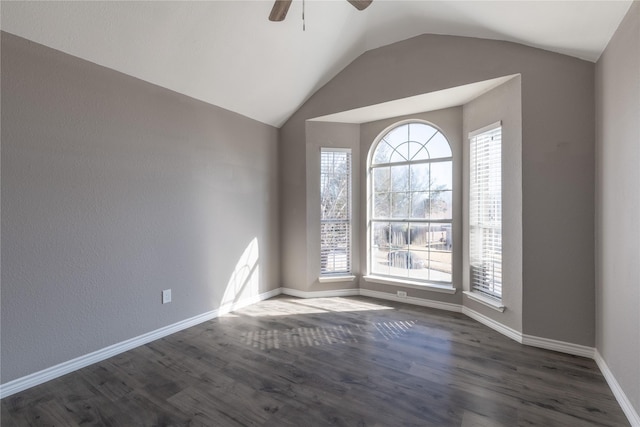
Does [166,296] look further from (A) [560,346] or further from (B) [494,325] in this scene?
(A) [560,346]

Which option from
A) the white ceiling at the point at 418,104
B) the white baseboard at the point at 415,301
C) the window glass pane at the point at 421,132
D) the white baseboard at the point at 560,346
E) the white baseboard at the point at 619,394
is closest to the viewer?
the white baseboard at the point at 619,394

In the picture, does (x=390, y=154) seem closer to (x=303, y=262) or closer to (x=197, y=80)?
(x=303, y=262)

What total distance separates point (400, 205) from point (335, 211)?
2.97 feet

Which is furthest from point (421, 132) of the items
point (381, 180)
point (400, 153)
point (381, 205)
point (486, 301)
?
point (486, 301)

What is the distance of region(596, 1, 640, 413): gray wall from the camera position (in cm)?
171

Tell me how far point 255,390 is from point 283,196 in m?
2.68

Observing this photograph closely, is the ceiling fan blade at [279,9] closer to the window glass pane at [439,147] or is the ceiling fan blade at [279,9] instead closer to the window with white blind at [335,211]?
the window with white blind at [335,211]

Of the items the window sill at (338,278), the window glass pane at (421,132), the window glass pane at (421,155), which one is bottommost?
the window sill at (338,278)

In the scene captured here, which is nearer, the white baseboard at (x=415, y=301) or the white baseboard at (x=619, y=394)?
the white baseboard at (x=619, y=394)

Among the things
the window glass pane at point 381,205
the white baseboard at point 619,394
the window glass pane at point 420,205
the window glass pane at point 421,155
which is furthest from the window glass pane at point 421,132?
the white baseboard at point 619,394

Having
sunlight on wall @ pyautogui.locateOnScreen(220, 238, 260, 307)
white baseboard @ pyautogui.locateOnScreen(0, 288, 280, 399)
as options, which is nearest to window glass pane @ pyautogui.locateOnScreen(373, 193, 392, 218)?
sunlight on wall @ pyautogui.locateOnScreen(220, 238, 260, 307)

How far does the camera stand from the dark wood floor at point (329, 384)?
1.74m

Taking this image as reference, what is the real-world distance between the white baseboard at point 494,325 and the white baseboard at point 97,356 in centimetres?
283

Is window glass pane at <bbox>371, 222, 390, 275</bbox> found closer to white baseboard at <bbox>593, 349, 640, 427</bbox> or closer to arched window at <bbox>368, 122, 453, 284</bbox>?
arched window at <bbox>368, 122, 453, 284</bbox>
